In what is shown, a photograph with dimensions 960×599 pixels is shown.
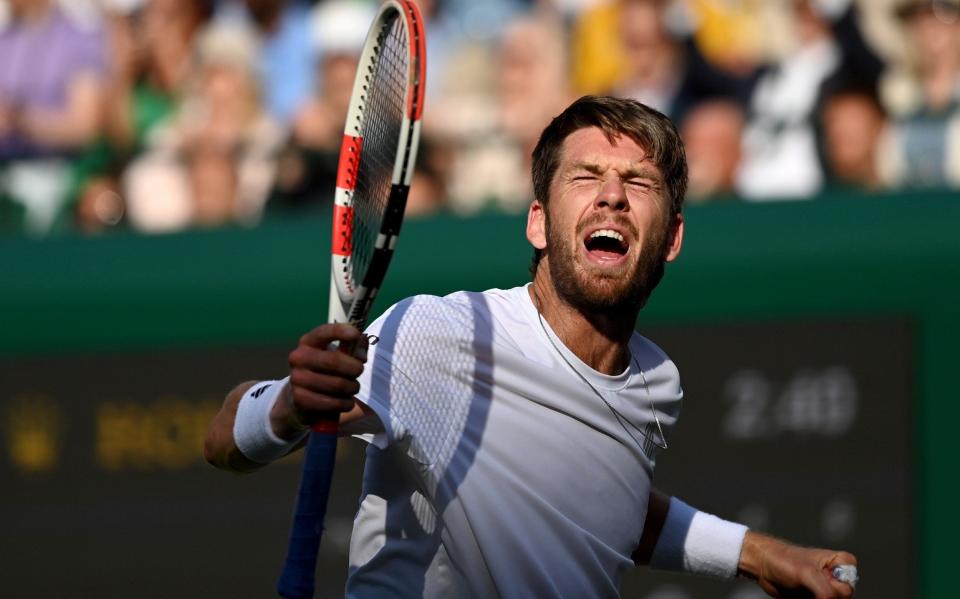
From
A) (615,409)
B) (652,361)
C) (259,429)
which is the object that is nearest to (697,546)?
(652,361)

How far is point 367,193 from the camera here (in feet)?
10.9

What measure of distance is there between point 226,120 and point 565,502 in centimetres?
480

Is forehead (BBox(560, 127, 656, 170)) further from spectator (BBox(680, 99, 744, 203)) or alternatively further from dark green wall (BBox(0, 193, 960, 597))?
spectator (BBox(680, 99, 744, 203))

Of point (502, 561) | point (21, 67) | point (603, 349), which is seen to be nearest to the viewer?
point (502, 561)

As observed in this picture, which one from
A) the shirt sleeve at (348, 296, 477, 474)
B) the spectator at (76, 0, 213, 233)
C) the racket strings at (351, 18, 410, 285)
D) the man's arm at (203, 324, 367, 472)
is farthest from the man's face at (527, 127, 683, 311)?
the spectator at (76, 0, 213, 233)

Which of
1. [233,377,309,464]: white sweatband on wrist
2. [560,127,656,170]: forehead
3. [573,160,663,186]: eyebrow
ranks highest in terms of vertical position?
[560,127,656,170]: forehead

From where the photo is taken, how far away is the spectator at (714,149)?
6594mm

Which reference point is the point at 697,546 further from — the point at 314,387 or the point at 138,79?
the point at 138,79

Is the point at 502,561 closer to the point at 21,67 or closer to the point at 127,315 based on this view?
the point at 127,315

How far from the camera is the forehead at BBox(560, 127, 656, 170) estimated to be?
10.5ft

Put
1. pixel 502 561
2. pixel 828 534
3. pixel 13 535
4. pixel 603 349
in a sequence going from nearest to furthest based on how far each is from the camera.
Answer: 1. pixel 502 561
2. pixel 603 349
3. pixel 828 534
4. pixel 13 535

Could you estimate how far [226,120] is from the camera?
752 centimetres

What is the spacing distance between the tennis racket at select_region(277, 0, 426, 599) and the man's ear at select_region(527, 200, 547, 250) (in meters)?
0.32

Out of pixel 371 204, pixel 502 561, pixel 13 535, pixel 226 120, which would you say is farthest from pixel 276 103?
pixel 502 561
